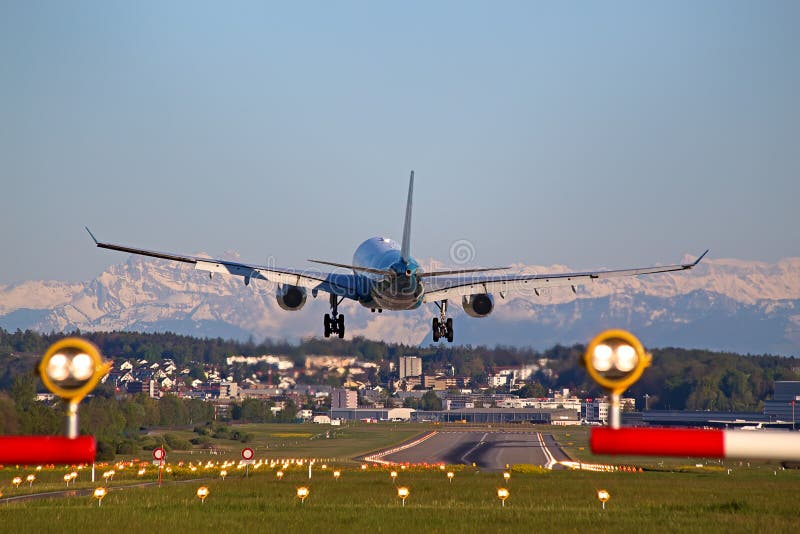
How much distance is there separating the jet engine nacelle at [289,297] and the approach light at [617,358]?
2895 inches

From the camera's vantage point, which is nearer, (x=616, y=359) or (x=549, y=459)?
(x=616, y=359)

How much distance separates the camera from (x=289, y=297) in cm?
8125

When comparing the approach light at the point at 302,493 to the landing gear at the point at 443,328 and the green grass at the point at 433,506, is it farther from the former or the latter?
the landing gear at the point at 443,328

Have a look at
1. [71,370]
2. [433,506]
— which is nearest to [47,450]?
[71,370]

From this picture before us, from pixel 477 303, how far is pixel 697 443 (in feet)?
241

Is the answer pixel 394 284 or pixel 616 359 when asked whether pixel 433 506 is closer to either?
pixel 394 284

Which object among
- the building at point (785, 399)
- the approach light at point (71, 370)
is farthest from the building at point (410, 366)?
the approach light at point (71, 370)

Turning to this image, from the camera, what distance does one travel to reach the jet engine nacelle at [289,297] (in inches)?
3191

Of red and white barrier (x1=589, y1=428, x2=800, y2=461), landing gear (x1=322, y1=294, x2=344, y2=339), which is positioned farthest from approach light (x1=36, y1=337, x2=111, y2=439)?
landing gear (x1=322, y1=294, x2=344, y2=339)

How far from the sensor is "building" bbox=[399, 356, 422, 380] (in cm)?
14750

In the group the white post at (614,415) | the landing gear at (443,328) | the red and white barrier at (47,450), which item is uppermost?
the landing gear at (443,328)

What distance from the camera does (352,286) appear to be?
272ft

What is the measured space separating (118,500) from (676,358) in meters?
75.4

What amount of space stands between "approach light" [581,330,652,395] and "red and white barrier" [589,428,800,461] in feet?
1.29
